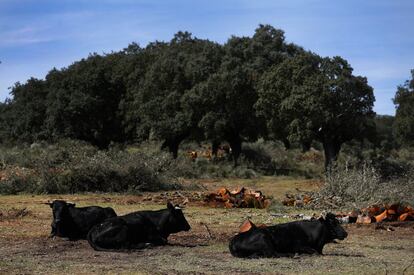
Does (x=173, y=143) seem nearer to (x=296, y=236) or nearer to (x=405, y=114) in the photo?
(x=405, y=114)

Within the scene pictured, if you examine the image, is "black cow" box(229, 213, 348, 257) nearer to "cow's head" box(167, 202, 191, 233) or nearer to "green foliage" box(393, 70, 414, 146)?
"cow's head" box(167, 202, 191, 233)

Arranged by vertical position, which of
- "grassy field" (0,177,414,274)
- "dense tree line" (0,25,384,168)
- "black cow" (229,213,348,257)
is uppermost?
"dense tree line" (0,25,384,168)

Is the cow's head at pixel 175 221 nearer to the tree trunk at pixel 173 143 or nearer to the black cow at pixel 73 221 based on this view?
the black cow at pixel 73 221

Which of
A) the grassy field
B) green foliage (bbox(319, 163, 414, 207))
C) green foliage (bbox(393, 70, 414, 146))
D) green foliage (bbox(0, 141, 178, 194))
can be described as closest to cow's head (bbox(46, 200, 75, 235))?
the grassy field

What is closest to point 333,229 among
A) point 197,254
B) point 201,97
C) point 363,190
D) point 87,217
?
point 197,254

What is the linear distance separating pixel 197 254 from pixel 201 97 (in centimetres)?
2930

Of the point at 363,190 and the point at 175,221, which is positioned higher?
the point at 363,190

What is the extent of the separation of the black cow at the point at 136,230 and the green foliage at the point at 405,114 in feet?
135

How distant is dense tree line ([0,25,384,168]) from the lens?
33219mm

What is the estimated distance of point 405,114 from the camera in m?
51.6

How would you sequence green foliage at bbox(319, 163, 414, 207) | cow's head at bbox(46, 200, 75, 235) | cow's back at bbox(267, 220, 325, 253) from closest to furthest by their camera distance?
cow's back at bbox(267, 220, 325, 253)
cow's head at bbox(46, 200, 75, 235)
green foliage at bbox(319, 163, 414, 207)

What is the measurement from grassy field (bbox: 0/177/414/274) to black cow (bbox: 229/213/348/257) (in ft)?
0.77

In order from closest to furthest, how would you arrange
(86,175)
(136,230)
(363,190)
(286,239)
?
(286,239) < (136,230) < (363,190) < (86,175)

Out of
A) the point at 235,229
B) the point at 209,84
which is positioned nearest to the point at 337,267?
the point at 235,229
